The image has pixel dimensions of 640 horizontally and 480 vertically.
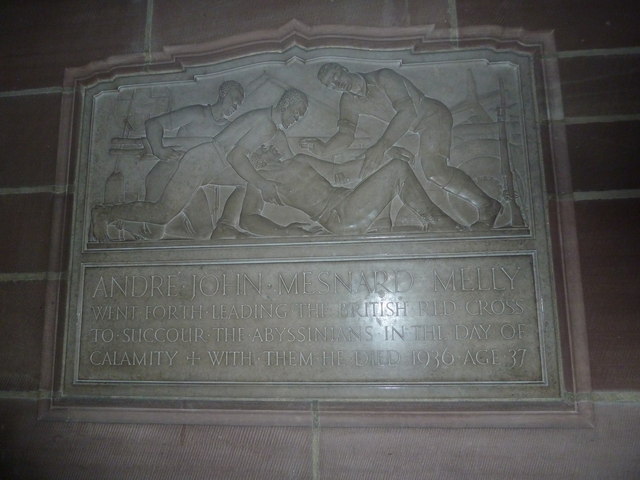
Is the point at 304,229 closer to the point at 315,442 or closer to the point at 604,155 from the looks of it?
the point at 315,442

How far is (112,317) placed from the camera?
134 inches

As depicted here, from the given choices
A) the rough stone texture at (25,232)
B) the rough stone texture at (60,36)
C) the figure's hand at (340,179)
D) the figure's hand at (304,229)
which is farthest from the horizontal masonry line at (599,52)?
the rough stone texture at (25,232)

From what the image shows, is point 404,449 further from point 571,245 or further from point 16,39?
point 16,39

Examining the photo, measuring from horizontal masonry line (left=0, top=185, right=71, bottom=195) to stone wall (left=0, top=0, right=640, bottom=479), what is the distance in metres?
0.01

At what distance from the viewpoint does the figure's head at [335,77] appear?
3545 mm

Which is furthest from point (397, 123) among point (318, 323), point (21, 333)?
point (21, 333)

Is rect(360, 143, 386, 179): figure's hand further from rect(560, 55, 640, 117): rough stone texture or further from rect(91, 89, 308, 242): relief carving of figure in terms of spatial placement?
rect(560, 55, 640, 117): rough stone texture

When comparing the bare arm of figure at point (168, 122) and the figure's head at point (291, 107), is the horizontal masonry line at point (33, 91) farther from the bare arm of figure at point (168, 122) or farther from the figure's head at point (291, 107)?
the figure's head at point (291, 107)

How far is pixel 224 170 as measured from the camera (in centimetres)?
356

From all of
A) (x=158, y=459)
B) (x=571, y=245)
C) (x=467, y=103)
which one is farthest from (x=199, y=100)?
(x=571, y=245)

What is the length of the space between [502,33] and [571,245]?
5.22 feet

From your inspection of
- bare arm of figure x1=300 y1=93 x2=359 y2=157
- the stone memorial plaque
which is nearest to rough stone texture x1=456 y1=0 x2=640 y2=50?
the stone memorial plaque

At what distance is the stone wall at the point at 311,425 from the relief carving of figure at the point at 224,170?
23.1 inches

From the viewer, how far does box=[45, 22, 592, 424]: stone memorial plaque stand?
10.4ft
